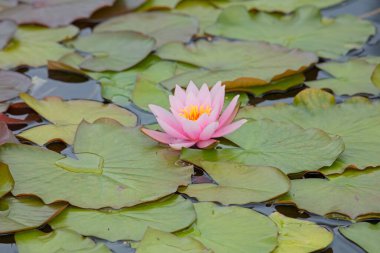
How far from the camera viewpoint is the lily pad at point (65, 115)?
186 centimetres

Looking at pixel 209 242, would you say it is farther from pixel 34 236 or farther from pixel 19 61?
pixel 19 61

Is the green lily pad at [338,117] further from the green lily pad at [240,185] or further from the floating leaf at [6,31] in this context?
the floating leaf at [6,31]

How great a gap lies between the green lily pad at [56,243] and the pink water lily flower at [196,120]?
1.17 feet

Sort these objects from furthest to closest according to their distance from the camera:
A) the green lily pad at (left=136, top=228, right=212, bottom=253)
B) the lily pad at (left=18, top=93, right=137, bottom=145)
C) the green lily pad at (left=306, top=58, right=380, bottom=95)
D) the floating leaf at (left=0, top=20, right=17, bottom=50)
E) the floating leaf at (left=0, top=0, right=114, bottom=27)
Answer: the floating leaf at (left=0, top=0, right=114, bottom=27) < the floating leaf at (left=0, top=20, right=17, bottom=50) < the green lily pad at (left=306, top=58, right=380, bottom=95) < the lily pad at (left=18, top=93, right=137, bottom=145) < the green lily pad at (left=136, top=228, right=212, bottom=253)

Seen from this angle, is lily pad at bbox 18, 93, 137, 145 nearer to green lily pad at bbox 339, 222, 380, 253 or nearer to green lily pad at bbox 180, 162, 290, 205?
green lily pad at bbox 180, 162, 290, 205

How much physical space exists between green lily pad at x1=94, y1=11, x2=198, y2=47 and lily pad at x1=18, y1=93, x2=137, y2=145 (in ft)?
1.60

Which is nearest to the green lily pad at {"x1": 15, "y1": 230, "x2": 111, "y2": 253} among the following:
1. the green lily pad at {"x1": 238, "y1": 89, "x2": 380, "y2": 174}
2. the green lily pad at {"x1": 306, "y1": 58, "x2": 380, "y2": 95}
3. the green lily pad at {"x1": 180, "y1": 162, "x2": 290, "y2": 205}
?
the green lily pad at {"x1": 180, "y1": 162, "x2": 290, "y2": 205}

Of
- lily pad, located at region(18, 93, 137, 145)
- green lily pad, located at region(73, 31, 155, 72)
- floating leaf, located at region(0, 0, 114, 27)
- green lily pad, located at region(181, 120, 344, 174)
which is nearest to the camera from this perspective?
green lily pad, located at region(181, 120, 344, 174)

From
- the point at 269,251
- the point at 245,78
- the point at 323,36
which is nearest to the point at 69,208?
the point at 269,251

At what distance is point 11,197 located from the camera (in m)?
1.62

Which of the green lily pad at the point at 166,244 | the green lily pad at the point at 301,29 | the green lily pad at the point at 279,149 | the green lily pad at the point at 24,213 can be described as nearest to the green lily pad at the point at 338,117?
the green lily pad at the point at 279,149

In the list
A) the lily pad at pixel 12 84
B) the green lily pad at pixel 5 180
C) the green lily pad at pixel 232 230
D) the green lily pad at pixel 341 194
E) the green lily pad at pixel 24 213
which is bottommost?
the green lily pad at pixel 24 213

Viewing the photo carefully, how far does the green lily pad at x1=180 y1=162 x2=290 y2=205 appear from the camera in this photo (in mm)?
1583

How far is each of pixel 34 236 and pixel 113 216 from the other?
7.0 inches
